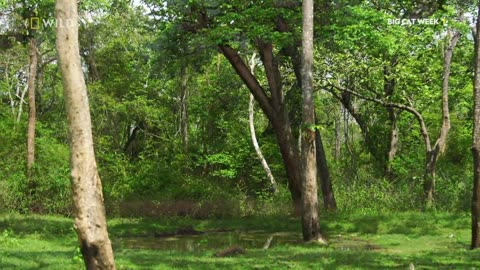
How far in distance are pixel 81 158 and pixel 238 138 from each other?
933 inches

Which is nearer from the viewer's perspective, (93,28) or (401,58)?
(401,58)

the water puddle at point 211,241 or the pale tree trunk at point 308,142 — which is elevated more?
the pale tree trunk at point 308,142

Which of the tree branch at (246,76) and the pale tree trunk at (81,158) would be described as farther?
the tree branch at (246,76)

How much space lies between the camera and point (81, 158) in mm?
6324

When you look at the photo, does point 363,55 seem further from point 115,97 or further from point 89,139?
point 89,139

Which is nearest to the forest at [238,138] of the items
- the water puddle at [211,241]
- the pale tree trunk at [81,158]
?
the pale tree trunk at [81,158]

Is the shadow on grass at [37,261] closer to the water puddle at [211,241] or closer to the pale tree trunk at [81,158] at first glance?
the pale tree trunk at [81,158]

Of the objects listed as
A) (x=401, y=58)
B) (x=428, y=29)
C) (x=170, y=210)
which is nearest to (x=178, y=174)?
(x=170, y=210)

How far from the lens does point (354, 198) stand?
21547 millimetres

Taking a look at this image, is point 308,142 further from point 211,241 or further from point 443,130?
point 443,130

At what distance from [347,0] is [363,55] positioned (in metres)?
6.18

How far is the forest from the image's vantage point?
11.2m

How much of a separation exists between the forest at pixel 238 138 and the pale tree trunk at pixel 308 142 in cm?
4

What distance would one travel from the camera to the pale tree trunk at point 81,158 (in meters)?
6.22
